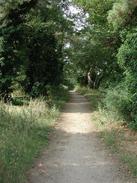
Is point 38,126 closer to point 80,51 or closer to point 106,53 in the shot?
point 106,53

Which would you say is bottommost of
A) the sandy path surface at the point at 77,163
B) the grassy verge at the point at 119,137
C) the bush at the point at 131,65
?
the sandy path surface at the point at 77,163

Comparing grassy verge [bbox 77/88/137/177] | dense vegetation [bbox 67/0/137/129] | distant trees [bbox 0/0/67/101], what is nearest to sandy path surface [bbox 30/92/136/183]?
grassy verge [bbox 77/88/137/177]

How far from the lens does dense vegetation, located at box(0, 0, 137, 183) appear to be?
548 inches

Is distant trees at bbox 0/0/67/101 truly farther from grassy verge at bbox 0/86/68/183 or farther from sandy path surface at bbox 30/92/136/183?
sandy path surface at bbox 30/92/136/183

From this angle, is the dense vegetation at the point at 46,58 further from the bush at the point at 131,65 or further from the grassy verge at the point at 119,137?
the grassy verge at the point at 119,137

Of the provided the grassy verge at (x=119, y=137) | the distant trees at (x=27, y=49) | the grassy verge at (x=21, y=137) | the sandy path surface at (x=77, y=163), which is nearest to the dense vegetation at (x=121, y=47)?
the grassy verge at (x=119, y=137)

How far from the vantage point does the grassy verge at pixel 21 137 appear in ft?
29.1

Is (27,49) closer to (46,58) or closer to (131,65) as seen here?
(46,58)

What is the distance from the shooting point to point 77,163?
1095cm

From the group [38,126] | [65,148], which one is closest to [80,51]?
[38,126]

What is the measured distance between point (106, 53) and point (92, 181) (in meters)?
21.4

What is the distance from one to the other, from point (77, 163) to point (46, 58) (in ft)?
60.0

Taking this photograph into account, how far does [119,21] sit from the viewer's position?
1831 cm

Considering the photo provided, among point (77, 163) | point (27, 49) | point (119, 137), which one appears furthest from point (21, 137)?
point (27, 49)
